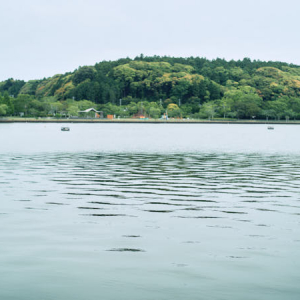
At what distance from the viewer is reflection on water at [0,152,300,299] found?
10.2 metres

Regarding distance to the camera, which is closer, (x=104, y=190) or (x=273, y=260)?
(x=273, y=260)

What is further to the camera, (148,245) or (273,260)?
(148,245)

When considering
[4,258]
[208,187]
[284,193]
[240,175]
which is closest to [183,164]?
[240,175]

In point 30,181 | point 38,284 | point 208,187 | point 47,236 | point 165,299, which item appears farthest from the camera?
point 30,181

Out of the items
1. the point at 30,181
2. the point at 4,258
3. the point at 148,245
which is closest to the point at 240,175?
the point at 30,181

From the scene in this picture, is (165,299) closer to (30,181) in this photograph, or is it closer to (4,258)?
(4,258)

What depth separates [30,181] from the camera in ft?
92.0

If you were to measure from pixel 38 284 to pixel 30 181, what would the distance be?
18308mm

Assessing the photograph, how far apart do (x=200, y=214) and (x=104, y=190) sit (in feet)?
24.0

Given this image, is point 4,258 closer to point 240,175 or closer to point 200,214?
point 200,214

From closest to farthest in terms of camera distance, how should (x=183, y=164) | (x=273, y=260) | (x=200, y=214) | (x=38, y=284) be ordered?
(x=38, y=284) < (x=273, y=260) < (x=200, y=214) < (x=183, y=164)

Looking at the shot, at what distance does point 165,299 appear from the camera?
9.43 meters

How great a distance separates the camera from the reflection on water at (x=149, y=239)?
1025 cm

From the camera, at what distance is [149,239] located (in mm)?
14305
